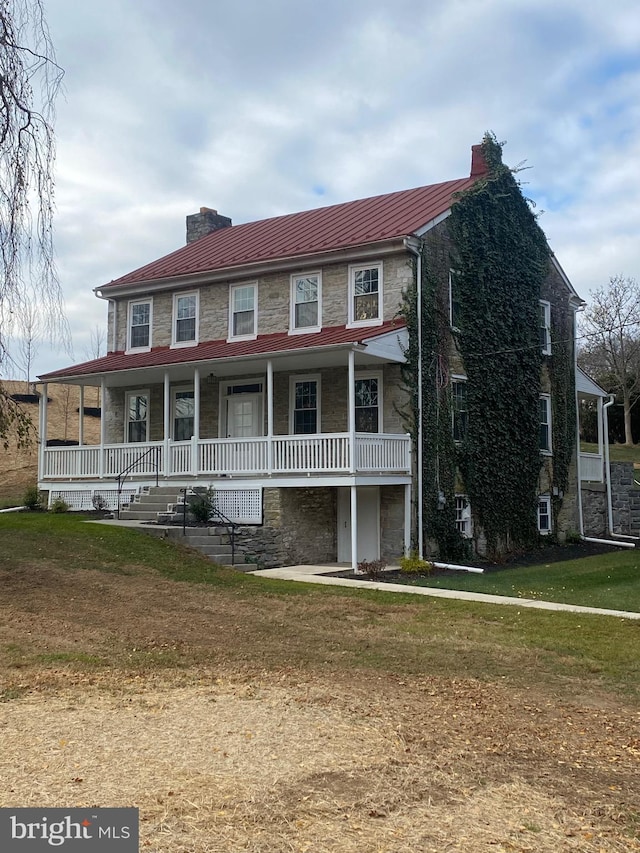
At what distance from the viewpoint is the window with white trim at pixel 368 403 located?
2045cm

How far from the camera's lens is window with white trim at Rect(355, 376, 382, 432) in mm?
20453

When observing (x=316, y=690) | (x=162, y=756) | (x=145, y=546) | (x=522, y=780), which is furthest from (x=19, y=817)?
(x=145, y=546)

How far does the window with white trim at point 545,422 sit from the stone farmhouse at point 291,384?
6cm

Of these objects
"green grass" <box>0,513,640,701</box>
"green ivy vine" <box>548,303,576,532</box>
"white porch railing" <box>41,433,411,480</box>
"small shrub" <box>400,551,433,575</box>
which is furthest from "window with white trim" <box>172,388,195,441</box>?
"green ivy vine" <box>548,303,576,532</box>

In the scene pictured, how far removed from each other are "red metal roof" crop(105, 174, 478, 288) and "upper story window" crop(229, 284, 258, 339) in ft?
2.41

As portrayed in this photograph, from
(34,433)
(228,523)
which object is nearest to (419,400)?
(228,523)

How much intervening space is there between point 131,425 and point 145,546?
8.25 meters

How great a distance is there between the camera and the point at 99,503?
72.5 feet

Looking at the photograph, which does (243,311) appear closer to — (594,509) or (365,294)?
(365,294)

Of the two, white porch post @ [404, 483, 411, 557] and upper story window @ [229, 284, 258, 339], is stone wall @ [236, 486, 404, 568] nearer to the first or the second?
white porch post @ [404, 483, 411, 557]

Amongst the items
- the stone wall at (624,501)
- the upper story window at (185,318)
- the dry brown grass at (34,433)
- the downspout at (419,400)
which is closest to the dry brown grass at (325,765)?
the downspout at (419,400)

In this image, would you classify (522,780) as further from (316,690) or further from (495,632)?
(495,632)

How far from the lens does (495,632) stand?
36.9 feet

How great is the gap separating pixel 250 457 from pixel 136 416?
6.20 meters
